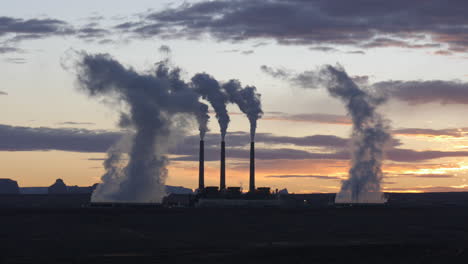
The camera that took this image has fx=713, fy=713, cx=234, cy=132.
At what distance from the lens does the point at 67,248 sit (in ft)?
244

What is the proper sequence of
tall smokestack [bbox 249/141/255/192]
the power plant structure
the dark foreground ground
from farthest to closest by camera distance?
1. tall smokestack [bbox 249/141/255/192]
2. the power plant structure
3. the dark foreground ground

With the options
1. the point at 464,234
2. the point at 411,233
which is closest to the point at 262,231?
the point at 411,233

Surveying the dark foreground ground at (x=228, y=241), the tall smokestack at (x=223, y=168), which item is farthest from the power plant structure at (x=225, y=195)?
the dark foreground ground at (x=228, y=241)

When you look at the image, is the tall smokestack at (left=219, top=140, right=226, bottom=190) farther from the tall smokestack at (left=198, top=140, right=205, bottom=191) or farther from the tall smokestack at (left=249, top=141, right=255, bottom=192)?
the tall smokestack at (left=249, top=141, right=255, bottom=192)

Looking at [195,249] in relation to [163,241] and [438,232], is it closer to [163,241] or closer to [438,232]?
[163,241]

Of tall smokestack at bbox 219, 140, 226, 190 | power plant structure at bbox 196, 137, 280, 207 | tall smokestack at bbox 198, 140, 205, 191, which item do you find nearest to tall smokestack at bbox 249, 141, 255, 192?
power plant structure at bbox 196, 137, 280, 207

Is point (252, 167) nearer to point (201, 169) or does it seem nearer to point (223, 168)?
point (223, 168)

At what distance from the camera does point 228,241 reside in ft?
276

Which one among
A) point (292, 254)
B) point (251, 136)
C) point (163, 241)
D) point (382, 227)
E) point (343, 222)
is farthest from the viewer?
point (251, 136)

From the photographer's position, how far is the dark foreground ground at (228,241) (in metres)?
65.1

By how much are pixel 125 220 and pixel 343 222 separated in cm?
3813

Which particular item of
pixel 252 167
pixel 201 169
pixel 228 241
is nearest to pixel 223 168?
pixel 201 169

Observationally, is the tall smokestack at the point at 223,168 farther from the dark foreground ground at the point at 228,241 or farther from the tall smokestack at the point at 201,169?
the dark foreground ground at the point at 228,241

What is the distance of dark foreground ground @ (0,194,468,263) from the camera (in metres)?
65.1
